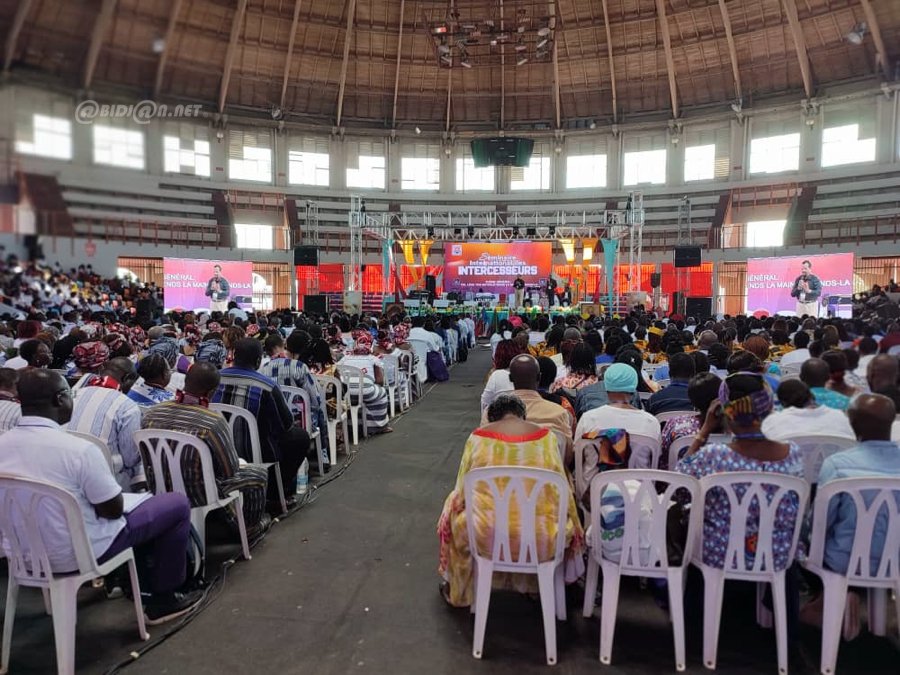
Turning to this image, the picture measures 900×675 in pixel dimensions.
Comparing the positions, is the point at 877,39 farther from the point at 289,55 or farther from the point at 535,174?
the point at 289,55

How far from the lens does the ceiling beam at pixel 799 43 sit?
61.3ft

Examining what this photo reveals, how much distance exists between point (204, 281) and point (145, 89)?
1551 centimetres

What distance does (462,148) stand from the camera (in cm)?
2559

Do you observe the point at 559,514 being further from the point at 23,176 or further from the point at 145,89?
the point at 145,89

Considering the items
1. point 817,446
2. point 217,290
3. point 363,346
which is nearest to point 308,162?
point 217,290

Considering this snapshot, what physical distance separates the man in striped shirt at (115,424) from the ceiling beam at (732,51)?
21650 millimetres

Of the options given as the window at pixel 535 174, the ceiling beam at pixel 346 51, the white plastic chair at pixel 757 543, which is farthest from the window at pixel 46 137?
the window at pixel 535 174

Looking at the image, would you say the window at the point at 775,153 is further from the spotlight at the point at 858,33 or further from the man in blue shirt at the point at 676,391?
the man in blue shirt at the point at 676,391

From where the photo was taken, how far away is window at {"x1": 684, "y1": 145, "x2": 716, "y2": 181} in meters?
23.2

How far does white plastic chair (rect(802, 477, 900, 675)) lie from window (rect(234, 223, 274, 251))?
71.6ft

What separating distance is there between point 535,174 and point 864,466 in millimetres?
24229

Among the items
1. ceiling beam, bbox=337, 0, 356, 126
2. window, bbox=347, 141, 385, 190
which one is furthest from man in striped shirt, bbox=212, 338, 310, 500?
window, bbox=347, 141, 385, 190

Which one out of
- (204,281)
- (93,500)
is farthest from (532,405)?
(204,281)

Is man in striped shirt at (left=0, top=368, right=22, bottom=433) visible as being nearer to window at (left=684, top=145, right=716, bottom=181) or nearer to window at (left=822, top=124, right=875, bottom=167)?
window at (left=822, top=124, right=875, bottom=167)
